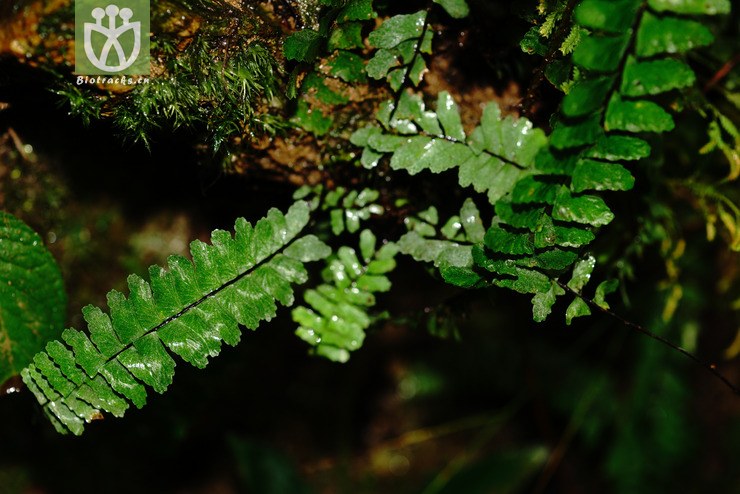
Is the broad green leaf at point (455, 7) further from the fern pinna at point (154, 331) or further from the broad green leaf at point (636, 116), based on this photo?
the fern pinna at point (154, 331)

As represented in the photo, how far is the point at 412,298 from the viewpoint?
10.9ft

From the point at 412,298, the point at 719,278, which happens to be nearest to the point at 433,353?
the point at 412,298

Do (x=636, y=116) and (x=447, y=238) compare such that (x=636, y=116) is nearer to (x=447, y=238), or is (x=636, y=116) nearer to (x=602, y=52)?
(x=602, y=52)

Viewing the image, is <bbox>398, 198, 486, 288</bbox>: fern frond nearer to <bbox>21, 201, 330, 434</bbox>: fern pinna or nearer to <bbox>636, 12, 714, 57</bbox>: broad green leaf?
<bbox>21, 201, 330, 434</bbox>: fern pinna

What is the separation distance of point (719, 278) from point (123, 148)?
3.39 m

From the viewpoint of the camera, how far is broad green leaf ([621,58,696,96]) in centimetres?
115

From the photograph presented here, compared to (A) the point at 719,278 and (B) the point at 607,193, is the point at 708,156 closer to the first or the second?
(B) the point at 607,193

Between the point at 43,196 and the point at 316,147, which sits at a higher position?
the point at 316,147

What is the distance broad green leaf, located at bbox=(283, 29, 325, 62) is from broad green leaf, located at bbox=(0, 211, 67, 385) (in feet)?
4.01

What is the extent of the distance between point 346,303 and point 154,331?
0.65 meters

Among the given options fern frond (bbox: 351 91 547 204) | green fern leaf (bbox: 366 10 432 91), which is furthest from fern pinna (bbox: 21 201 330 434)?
green fern leaf (bbox: 366 10 432 91)

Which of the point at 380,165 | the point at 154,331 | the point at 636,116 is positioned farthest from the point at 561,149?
the point at 154,331

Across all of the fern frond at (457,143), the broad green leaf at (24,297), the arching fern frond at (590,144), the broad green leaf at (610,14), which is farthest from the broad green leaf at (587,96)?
the broad green leaf at (24,297)

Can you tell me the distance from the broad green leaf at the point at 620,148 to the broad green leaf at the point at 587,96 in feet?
0.32
